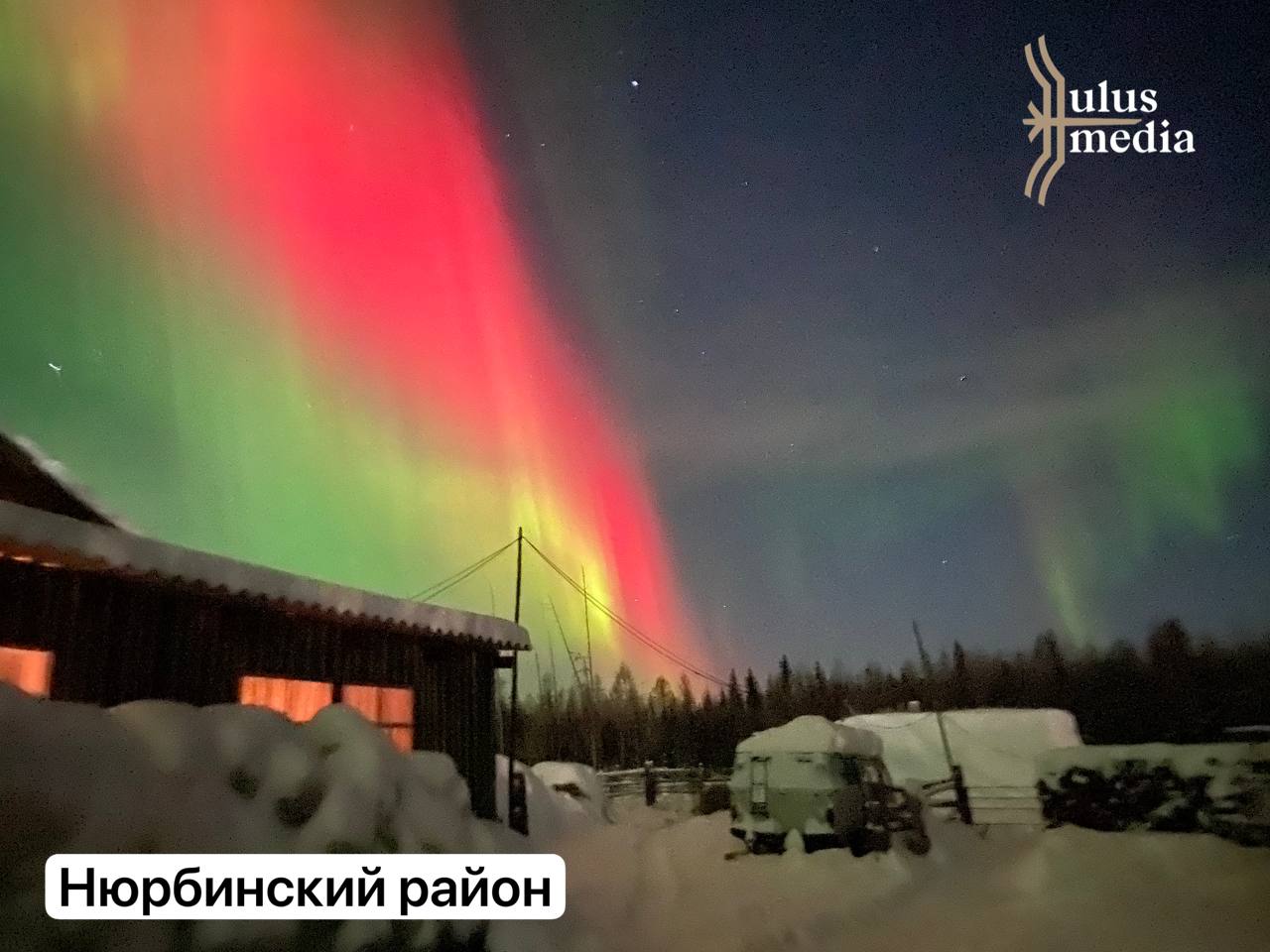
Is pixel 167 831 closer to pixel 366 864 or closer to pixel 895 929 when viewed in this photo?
pixel 366 864

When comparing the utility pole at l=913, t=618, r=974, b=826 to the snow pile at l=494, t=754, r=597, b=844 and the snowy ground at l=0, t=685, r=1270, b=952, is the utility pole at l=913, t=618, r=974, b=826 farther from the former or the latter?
the snow pile at l=494, t=754, r=597, b=844

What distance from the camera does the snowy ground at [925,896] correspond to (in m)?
4.36

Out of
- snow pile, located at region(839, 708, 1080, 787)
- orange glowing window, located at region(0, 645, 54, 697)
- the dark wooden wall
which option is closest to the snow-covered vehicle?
snow pile, located at region(839, 708, 1080, 787)

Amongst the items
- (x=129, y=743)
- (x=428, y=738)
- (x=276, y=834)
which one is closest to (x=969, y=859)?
(x=428, y=738)

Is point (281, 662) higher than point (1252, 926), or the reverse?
point (281, 662)

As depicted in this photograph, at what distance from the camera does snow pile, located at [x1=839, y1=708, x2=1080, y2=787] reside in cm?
858

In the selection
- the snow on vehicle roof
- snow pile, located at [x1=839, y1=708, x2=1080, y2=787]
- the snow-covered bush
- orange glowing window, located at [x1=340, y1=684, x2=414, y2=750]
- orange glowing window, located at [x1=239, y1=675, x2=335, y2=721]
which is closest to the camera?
orange glowing window, located at [x1=239, y1=675, x2=335, y2=721]

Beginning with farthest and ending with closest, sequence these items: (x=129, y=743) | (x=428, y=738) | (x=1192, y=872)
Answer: (x=428, y=738)
(x=1192, y=872)
(x=129, y=743)

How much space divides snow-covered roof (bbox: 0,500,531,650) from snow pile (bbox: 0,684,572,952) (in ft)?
6.49

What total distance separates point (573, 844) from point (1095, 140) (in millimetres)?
7478

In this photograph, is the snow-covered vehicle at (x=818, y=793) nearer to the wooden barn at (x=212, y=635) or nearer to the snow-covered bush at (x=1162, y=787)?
the snow-covered bush at (x=1162, y=787)

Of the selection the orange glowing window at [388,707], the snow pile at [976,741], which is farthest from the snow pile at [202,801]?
the snow pile at [976,741]

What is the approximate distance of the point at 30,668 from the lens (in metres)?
4.21

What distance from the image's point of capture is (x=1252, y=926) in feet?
14.5
